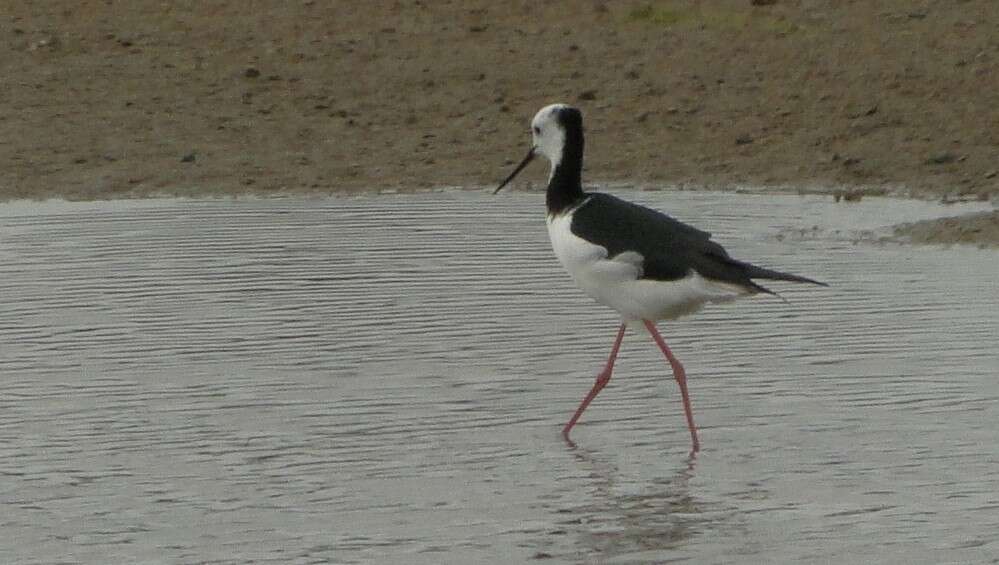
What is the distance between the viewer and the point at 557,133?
873 cm

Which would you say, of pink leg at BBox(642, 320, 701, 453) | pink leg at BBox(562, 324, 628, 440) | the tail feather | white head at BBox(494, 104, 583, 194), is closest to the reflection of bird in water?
pink leg at BBox(642, 320, 701, 453)

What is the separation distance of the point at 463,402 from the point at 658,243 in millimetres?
881

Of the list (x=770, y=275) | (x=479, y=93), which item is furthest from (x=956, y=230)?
(x=479, y=93)

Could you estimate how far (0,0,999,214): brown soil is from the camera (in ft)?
42.4

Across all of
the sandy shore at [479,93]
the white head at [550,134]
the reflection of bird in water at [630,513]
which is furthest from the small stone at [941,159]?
the reflection of bird in water at [630,513]

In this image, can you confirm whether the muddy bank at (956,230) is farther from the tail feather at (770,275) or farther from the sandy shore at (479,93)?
the tail feather at (770,275)

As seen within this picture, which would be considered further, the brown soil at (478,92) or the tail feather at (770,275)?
the brown soil at (478,92)

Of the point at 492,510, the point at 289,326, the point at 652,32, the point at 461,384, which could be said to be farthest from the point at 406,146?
the point at 492,510

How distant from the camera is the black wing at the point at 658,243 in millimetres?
7844

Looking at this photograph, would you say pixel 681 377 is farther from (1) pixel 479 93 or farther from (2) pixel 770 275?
(1) pixel 479 93

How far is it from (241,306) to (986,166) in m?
4.84

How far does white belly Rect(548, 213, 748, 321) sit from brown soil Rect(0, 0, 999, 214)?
4.35 m

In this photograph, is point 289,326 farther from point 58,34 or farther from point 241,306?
point 58,34

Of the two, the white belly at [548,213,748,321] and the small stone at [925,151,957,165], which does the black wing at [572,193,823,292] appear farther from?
the small stone at [925,151,957,165]
